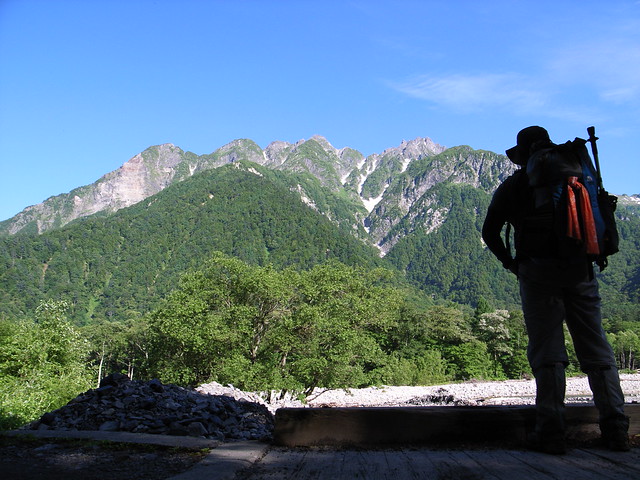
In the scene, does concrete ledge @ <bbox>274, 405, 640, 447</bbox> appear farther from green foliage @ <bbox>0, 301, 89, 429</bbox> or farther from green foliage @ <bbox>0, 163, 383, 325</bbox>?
green foliage @ <bbox>0, 163, 383, 325</bbox>

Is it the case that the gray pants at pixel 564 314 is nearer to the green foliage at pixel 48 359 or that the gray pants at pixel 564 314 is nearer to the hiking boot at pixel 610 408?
the hiking boot at pixel 610 408

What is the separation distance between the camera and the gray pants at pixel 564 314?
10.4ft

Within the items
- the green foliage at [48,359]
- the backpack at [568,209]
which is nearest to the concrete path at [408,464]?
the backpack at [568,209]

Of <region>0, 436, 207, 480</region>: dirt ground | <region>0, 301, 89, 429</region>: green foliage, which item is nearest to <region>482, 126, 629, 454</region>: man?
<region>0, 436, 207, 480</region>: dirt ground

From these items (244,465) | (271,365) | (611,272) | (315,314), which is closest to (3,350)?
(271,365)

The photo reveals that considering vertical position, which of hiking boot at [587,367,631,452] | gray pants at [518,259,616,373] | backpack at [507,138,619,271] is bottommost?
hiking boot at [587,367,631,452]

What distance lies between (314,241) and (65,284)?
89.6 meters

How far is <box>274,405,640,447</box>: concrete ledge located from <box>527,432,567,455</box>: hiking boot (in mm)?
197

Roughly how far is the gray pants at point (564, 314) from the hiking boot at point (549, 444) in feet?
1.41

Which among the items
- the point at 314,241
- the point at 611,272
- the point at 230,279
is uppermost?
the point at 314,241

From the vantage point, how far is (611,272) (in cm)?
19775

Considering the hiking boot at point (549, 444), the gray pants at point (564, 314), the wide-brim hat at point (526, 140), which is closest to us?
the hiking boot at point (549, 444)

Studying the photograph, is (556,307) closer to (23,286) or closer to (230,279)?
(230,279)

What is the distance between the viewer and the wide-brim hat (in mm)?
3605
